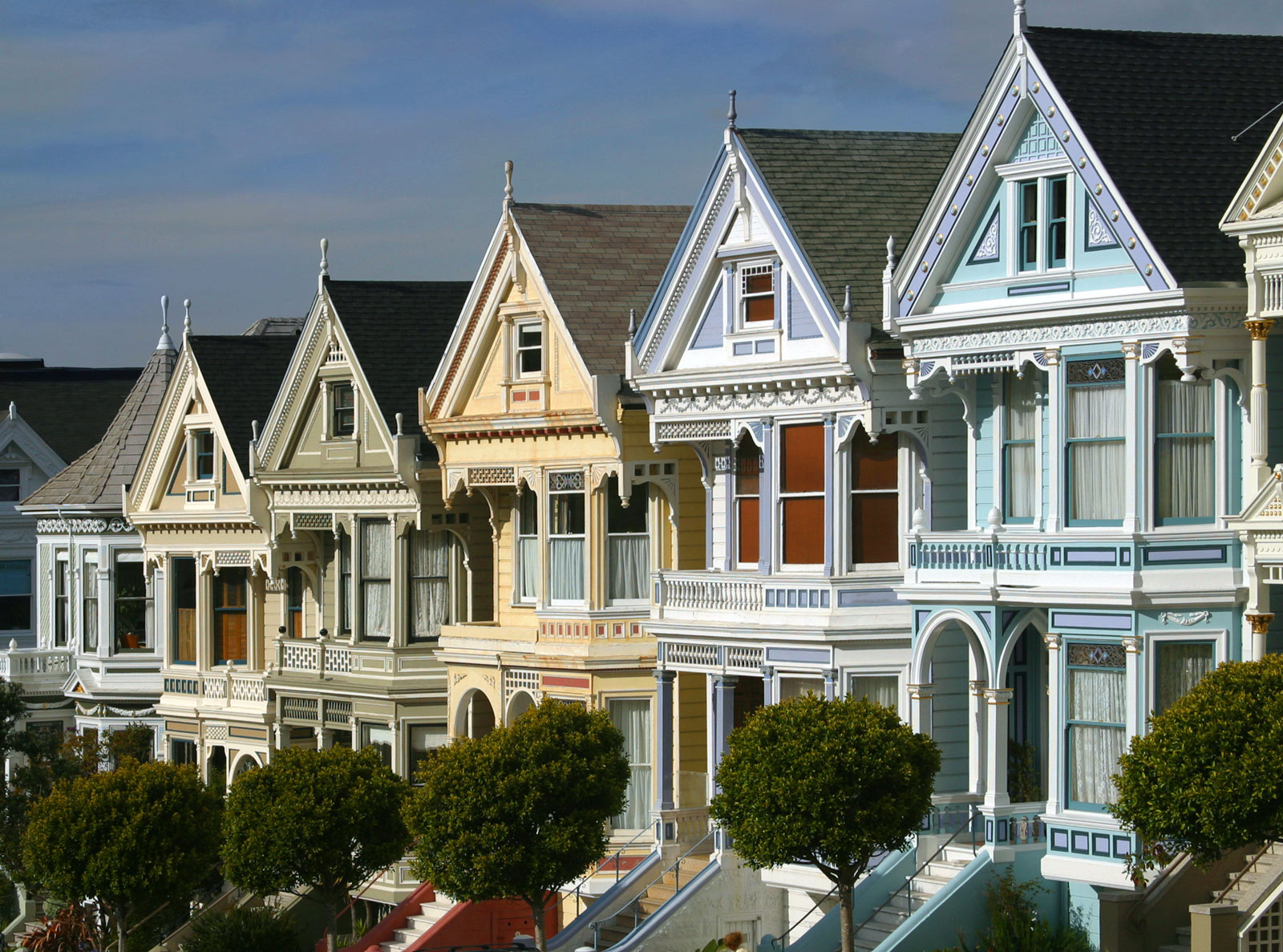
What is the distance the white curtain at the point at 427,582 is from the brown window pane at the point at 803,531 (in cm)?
1047

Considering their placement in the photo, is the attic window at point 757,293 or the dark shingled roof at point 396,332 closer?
the attic window at point 757,293

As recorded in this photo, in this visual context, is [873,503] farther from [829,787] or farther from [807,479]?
[829,787]

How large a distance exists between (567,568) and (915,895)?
1019 cm

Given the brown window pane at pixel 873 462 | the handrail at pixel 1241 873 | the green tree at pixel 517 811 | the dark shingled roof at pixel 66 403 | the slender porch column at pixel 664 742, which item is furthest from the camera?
the dark shingled roof at pixel 66 403

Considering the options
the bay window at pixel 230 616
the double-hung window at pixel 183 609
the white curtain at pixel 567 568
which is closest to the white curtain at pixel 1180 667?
the white curtain at pixel 567 568

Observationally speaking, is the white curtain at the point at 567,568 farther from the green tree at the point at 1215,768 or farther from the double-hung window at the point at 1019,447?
the green tree at the point at 1215,768

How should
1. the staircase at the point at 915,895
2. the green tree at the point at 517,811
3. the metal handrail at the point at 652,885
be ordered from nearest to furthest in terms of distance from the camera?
the staircase at the point at 915,895 → the green tree at the point at 517,811 → the metal handrail at the point at 652,885

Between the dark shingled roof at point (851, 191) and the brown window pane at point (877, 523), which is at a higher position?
the dark shingled roof at point (851, 191)

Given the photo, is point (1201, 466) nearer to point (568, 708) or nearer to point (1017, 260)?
point (1017, 260)

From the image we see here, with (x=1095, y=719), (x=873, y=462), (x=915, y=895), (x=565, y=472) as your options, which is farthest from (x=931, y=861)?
(x=565, y=472)

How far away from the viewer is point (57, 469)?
2387 inches

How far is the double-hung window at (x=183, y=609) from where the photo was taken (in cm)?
5125

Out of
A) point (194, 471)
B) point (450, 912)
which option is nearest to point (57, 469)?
point (194, 471)

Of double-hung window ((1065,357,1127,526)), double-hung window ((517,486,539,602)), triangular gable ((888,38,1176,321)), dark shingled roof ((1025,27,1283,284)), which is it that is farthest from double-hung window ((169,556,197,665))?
dark shingled roof ((1025,27,1283,284))
